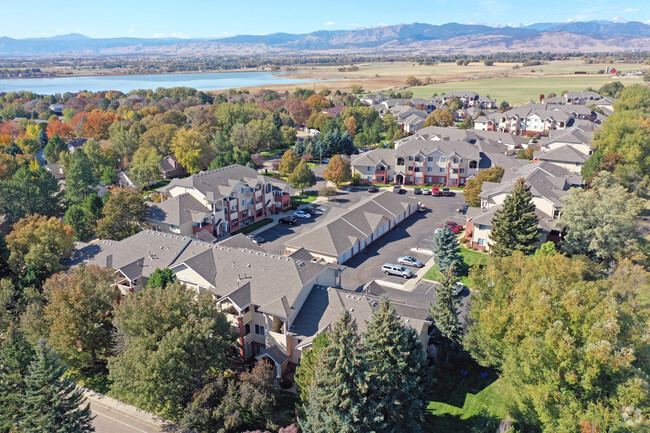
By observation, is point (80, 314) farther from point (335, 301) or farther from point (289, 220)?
point (289, 220)

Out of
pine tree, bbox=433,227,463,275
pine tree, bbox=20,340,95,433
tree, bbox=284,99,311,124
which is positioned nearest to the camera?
pine tree, bbox=20,340,95,433

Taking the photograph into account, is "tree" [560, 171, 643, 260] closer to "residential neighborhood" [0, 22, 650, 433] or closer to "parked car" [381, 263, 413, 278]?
"residential neighborhood" [0, 22, 650, 433]

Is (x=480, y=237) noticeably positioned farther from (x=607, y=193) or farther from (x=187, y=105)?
(x=187, y=105)

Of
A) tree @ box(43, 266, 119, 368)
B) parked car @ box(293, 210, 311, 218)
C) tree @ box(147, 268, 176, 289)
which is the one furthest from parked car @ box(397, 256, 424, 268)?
tree @ box(43, 266, 119, 368)

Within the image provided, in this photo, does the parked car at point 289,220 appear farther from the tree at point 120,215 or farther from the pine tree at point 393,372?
the pine tree at point 393,372

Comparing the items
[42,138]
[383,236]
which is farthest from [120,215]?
[42,138]

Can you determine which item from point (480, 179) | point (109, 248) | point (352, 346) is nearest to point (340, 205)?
point (480, 179)
